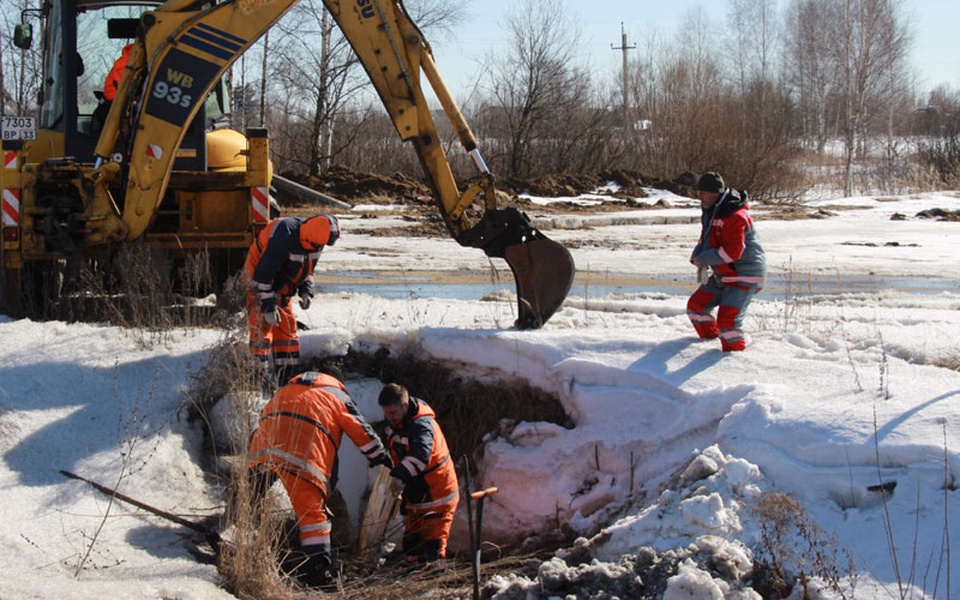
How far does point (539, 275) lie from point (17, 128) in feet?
17.1

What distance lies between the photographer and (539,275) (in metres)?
8.27

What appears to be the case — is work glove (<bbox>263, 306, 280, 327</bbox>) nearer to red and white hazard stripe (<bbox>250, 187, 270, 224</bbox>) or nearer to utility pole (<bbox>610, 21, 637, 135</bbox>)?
red and white hazard stripe (<bbox>250, 187, 270, 224</bbox>)

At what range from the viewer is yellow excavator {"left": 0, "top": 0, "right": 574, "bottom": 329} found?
27.5ft

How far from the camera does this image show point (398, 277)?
13.5 meters

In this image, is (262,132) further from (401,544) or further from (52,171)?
(401,544)

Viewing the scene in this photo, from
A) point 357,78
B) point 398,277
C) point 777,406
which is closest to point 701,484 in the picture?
point 777,406

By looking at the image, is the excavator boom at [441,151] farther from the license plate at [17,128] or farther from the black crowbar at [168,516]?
the license plate at [17,128]

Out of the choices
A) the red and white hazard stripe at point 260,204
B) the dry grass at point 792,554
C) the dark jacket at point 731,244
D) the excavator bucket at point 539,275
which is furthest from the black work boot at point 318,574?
the red and white hazard stripe at point 260,204

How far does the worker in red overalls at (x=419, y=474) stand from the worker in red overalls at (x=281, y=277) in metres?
1.33

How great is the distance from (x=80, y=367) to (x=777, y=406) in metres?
5.03

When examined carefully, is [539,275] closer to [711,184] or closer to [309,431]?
[711,184]

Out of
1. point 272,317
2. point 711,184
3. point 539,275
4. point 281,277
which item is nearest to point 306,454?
point 272,317

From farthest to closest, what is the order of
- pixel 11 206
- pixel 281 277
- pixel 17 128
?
pixel 17 128
pixel 11 206
pixel 281 277

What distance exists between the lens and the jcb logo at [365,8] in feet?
27.5
